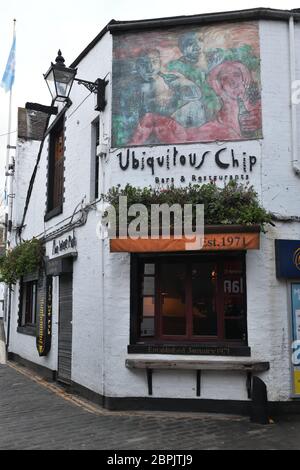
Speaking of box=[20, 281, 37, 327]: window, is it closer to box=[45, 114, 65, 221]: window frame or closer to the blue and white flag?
box=[45, 114, 65, 221]: window frame

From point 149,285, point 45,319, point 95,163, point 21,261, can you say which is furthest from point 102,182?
point 21,261

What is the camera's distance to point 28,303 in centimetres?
1523

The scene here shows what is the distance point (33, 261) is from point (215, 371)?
6.57m

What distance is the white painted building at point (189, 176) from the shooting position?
778cm

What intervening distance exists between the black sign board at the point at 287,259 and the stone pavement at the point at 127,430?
2.19m

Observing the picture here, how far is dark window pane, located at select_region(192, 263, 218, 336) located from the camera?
320 inches

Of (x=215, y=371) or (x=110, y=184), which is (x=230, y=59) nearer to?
(x=110, y=184)

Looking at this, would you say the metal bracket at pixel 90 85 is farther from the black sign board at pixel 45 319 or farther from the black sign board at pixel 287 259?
the black sign board at pixel 45 319

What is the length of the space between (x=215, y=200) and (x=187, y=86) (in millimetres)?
2168

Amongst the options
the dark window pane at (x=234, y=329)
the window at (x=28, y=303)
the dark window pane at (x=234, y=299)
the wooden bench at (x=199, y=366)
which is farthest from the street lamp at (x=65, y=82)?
the window at (x=28, y=303)

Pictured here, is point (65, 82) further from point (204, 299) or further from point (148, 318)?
point (204, 299)

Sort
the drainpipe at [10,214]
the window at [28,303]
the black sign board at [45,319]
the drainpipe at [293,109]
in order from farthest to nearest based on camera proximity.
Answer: the drainpipe at [10,214] < the window at [28,303] < the black sign board at [45,319] < the drainpipe at [293,109]
